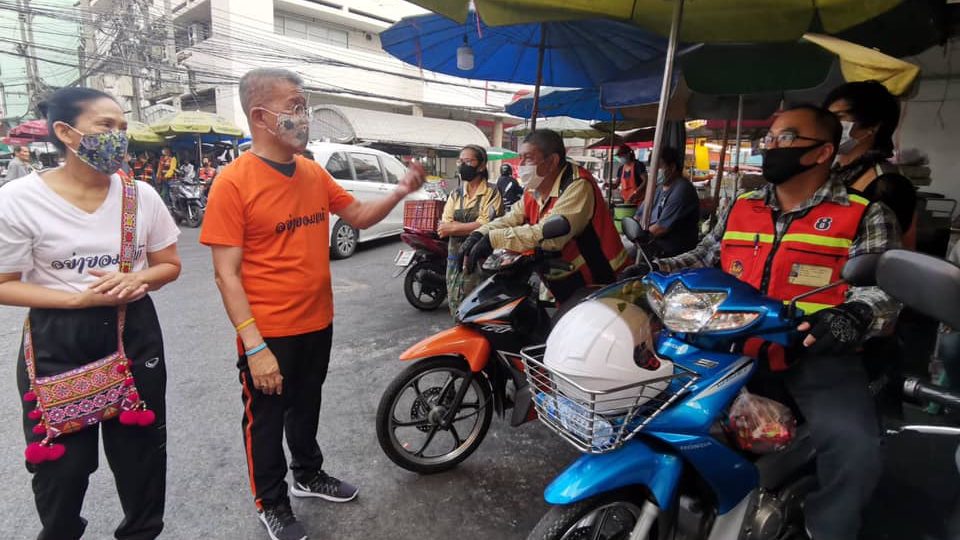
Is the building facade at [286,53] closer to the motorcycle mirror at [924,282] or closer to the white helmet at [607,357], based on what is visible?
the white helmet at [607,357]

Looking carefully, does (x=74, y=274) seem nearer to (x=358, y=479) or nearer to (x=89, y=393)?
(x=89, y=393)

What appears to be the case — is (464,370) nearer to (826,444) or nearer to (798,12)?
(826,444)

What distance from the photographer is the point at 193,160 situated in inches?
729

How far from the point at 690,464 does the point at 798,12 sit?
1890mm

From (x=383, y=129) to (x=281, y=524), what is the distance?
18.2 meters

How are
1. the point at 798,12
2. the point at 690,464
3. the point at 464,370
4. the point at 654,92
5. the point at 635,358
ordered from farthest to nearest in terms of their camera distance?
the point at 654,92 → the point at 464,370 → the point at 798,12 → the point at 690,464 → the point at 635,358

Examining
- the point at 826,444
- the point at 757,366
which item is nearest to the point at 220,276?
the point at 757,366

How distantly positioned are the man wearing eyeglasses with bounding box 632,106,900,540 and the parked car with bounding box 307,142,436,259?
6.70 meters

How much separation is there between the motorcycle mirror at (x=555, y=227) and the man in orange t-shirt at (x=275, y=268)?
603 mm

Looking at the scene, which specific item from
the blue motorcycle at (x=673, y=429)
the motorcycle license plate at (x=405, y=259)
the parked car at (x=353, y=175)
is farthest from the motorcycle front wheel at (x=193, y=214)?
the blue motorcycle at (x=673, y=429)

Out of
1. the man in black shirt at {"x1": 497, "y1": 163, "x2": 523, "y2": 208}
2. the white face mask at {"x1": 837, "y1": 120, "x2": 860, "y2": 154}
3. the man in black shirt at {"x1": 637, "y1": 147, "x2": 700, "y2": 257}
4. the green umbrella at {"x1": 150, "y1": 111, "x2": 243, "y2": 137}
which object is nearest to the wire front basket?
the white face mask at {"x1": 837, "y1": 120, "x2": 860, "y2": 154}

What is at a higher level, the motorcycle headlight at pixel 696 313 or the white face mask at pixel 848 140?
the white face mask at pixel 848 140

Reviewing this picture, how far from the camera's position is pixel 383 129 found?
18891 mm

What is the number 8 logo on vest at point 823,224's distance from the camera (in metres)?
1.75
